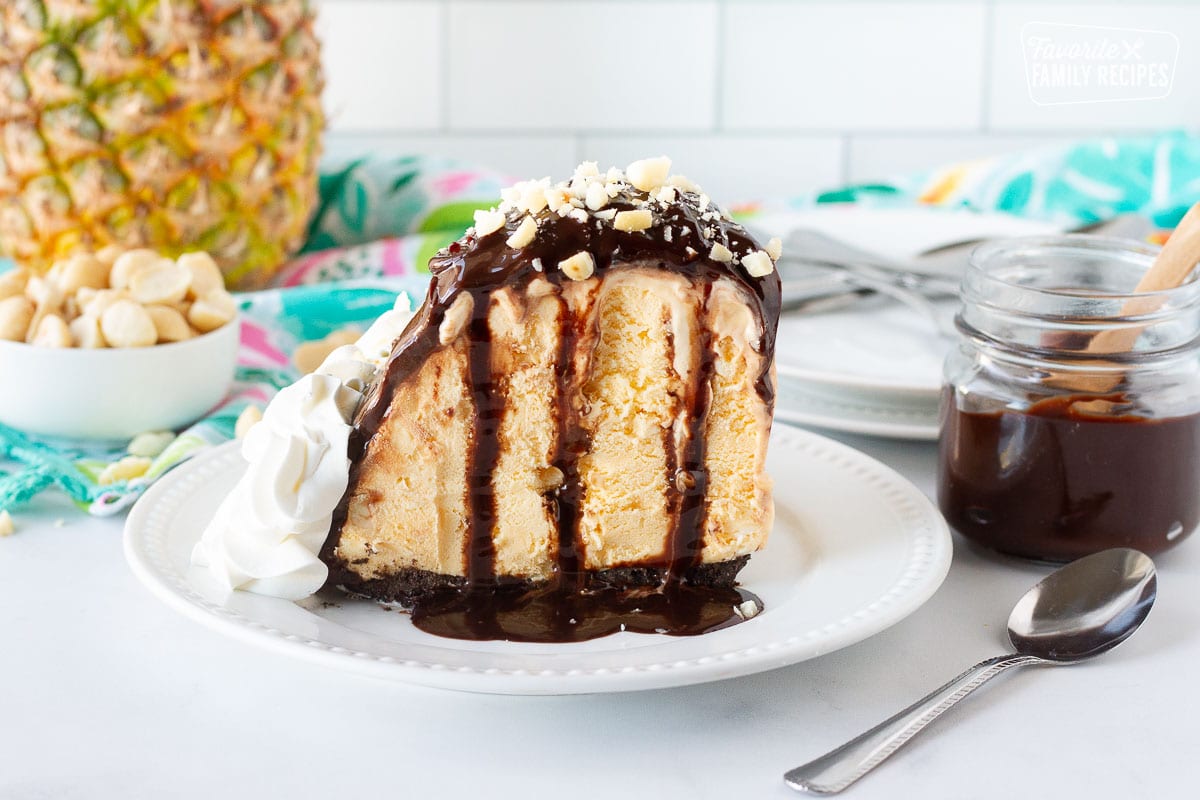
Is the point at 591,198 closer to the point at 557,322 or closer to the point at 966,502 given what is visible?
the point at 557,322

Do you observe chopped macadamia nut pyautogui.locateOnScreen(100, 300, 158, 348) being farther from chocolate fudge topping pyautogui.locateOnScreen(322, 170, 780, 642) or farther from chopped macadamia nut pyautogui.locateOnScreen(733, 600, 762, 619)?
chopped macadamia nut pyautogui.locateOnScreen(733, 600, 762, 619)

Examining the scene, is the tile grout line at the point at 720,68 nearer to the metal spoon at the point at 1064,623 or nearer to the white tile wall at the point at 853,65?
the white tile wall at the point at 853,65

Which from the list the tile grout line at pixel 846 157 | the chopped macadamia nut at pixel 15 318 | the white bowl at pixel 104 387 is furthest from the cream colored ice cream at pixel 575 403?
the tile grout line at pixel 846 157

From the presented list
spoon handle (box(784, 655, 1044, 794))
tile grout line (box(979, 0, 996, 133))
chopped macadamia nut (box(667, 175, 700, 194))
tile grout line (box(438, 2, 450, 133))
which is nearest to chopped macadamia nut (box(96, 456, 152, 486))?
chopped macadamia nut (box(667, 175, 700, 194))

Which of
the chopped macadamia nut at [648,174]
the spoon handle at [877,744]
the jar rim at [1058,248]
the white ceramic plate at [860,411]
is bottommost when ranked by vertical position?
the spoon handle at [877,744]

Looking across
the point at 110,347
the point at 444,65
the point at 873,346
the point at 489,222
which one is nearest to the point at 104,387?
the point at 110,347

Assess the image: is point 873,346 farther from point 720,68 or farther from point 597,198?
point 720,68
